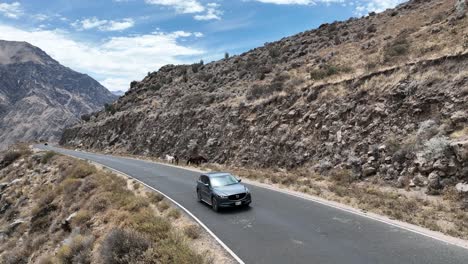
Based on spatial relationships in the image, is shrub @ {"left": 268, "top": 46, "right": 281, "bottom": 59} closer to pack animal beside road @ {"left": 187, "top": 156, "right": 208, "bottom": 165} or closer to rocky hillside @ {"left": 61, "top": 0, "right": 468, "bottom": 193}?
rocky hillside @ {"left": 61, "top": 0, "right": 468, "bottom": 193}

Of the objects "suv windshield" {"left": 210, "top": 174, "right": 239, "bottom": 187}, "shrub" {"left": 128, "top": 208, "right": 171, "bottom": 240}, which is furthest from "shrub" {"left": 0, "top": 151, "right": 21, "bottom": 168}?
"shrub" {"left": 128, "top": 208, "right": 171, "bottom": 240}

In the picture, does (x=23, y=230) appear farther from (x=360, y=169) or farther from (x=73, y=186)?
(x=360, y=169)

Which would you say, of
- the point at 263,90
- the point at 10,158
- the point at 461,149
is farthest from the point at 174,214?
the point at 10,158

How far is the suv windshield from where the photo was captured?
666 inches

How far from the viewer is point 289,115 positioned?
30016 mm

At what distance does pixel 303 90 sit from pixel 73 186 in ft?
63.2

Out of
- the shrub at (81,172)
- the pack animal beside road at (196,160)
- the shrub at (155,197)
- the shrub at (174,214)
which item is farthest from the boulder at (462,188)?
the shrub at (81,172)

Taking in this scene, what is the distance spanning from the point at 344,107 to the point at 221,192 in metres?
13.0

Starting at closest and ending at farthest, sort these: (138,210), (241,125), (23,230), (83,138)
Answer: (138,210)
(23,230)
(241,125)
(83,138)

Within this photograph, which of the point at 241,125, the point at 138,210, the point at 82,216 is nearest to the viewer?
the point at 138,210

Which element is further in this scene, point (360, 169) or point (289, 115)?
point (289, 115)

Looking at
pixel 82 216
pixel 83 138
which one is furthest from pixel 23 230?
pixel 83 138

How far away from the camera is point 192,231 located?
1252 centimetres

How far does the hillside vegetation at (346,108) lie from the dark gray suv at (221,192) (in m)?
7.15
